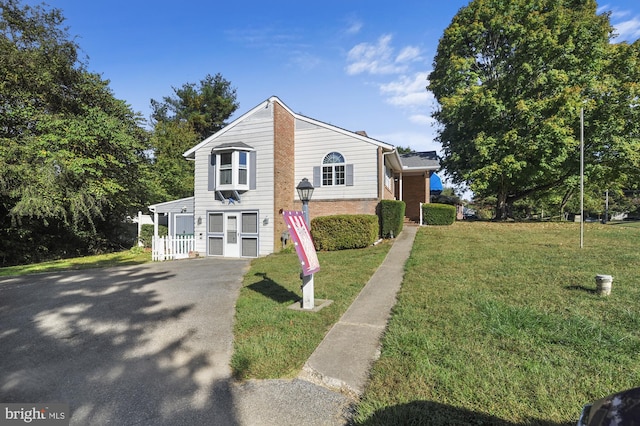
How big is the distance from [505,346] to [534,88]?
19263mm

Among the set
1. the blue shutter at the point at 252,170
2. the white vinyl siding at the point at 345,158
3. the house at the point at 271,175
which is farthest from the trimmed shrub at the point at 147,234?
the white vinyl siding at the point at 345,158

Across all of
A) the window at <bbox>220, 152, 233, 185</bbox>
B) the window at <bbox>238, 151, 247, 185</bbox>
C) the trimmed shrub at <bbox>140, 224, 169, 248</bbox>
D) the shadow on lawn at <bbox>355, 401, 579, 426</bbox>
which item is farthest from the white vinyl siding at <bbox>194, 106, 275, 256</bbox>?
the shadow on lawn at <bbox>355, 401, 579, 426</bbox>

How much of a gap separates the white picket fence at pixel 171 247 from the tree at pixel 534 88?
1572 cm

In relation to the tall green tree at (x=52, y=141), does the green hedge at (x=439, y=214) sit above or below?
below

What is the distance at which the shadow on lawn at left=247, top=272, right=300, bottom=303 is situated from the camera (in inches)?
251

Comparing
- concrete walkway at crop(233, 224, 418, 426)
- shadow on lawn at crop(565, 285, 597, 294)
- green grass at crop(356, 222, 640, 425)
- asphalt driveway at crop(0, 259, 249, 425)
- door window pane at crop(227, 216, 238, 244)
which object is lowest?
asphalt driveway at crop(0, 259, 249, 425)

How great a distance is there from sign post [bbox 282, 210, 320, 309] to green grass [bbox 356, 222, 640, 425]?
1617 millimetres

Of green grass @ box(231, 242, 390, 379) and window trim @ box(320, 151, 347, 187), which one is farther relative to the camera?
window trim @ box(320, 151, 347, 187)

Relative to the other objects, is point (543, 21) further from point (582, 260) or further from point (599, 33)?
point (582, 260)

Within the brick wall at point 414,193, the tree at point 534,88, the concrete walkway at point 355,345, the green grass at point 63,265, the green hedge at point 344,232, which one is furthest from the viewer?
the brick wall at point 414,193

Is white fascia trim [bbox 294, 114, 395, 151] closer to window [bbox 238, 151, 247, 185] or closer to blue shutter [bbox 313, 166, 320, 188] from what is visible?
blue shutter [bbox 313, 166, 320, 188]

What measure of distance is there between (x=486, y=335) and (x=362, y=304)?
2.19 metres

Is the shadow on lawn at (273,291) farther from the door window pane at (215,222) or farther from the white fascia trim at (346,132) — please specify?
the white fascia trim at (346,132)

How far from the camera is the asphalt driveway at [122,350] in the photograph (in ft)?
10.1
